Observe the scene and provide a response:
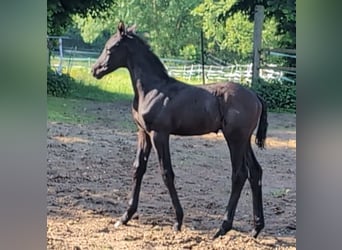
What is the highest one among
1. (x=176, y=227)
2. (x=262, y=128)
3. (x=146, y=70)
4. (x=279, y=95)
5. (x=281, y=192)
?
(x=146, y=70)

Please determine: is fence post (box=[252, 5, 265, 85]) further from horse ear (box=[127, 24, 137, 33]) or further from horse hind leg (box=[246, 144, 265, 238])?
horse ear (box=[127, 24, 137, 33])

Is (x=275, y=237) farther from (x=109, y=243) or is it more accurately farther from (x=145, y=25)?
(x=145, y=25)

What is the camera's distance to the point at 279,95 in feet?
7.97

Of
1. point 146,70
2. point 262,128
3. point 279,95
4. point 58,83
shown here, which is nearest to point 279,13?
point 279,95

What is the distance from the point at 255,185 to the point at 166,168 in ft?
1.22

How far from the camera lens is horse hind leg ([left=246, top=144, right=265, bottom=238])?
2.40 metres

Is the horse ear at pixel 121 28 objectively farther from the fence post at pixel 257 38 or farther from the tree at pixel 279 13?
the fence post at pixel 257 38

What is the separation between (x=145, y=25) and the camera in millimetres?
2336

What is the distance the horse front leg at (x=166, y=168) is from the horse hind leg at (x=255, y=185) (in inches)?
11.9

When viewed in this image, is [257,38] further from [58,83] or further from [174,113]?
[58,83]

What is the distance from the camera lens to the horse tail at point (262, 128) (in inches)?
95.2

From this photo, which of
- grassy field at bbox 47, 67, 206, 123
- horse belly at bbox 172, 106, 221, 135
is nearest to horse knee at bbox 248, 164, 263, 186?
horse belly at bbox 172, 106, 221, 135
